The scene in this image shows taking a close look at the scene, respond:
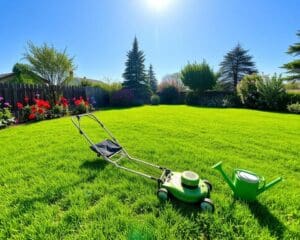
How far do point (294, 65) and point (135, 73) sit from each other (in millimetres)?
14613

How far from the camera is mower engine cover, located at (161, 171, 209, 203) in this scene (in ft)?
6.13

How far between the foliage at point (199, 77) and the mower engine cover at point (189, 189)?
677 inches

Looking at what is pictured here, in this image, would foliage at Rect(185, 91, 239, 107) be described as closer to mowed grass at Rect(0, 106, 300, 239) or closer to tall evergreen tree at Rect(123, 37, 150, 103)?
tall evergreen tree at Rect(123, 37, 150, 103)

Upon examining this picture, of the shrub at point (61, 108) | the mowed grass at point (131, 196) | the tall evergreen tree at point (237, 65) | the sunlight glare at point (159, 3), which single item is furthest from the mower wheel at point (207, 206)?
the tall evergreen tree at point (237, 65)

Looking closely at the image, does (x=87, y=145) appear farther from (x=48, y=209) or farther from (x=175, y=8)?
(x=175, y=8)

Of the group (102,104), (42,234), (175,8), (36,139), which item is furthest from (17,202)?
(102,104)

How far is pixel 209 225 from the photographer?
5.49ft

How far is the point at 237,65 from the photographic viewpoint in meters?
27.4

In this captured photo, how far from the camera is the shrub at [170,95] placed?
705 inches

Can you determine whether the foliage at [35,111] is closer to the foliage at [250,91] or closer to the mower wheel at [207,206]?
the mower wheel at [207,206]

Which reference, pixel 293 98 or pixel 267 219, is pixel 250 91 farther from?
pixel 267 219

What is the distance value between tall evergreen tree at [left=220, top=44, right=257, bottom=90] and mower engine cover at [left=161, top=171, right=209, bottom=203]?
28176mm

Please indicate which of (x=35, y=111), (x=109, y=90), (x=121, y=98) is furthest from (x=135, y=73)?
(x=35, y=111)

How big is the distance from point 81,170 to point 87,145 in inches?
44.4
